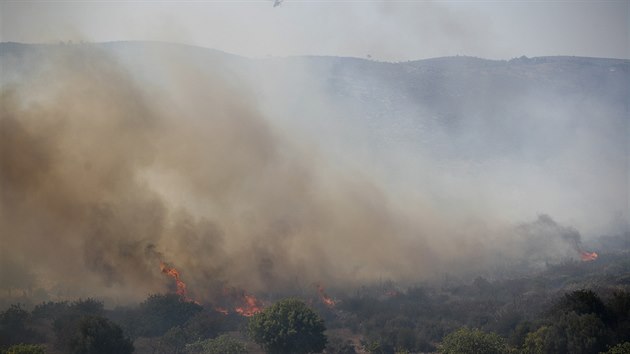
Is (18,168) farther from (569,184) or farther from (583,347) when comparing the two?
(569,184)

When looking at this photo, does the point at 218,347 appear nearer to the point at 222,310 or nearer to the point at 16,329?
the point at 222,310

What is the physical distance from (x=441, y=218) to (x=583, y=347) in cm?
5813

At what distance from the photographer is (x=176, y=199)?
66.4 meters

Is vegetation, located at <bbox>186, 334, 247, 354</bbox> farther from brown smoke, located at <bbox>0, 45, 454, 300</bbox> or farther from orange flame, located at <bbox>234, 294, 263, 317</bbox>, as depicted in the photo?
brown smoke, located at <bbox>0, 45, 454, 300</bbox>

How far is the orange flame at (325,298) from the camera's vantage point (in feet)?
195

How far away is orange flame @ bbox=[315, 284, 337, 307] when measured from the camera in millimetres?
59575

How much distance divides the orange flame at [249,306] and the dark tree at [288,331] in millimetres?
11186

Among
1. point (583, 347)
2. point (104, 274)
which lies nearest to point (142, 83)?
point (104, 274)

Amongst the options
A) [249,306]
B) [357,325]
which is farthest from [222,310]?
[357,325]

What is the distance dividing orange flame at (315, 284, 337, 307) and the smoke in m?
2.02

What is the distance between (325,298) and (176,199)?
1935 cm

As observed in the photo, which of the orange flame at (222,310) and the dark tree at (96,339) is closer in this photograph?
the dark tree at (96,339)

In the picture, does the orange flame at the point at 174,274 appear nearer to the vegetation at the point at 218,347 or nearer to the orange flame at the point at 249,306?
the orange flame at the point at 249,306

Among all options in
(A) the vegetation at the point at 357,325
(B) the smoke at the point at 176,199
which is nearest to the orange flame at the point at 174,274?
(B) the smoke at the point at 176,199
